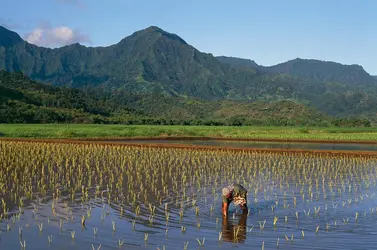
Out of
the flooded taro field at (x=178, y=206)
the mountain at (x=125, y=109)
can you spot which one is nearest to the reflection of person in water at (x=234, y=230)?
the flooded taro field at (x=178, y=206)

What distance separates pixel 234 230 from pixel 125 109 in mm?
120992

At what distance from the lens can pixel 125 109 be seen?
424 ft

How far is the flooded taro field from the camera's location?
925 centimetres

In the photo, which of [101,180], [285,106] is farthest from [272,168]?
[285,106]

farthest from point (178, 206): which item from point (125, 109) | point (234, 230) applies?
point (125, 109)

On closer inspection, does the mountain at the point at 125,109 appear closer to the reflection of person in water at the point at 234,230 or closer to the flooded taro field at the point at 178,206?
the flooded taro field at the point at 178,206

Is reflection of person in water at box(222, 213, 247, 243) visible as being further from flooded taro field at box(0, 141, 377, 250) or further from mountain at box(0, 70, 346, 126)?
mountain at box(0, 70, 346, 126)

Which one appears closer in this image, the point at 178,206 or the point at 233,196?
the point at 233,196

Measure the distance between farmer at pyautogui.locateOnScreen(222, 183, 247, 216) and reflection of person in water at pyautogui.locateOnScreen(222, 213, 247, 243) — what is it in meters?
0.31

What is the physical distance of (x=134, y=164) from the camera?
2167 centimetres

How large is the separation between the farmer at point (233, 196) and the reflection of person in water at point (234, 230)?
1.03 feet

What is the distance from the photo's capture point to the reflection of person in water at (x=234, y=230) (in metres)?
9.45

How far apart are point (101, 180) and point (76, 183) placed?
37.3 inches

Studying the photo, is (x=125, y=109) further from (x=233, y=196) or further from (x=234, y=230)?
(x=234, y=230)
